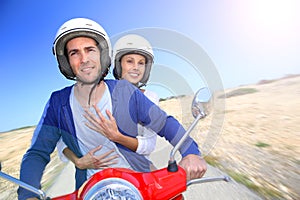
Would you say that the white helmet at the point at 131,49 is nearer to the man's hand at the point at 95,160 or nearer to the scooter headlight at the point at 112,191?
the man's hand at the point at 95,160

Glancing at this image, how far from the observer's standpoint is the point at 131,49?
57.4 inches

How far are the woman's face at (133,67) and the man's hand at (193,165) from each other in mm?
564

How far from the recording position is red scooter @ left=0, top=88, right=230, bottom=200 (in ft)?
2.95

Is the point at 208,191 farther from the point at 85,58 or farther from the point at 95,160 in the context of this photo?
the point at 85,58

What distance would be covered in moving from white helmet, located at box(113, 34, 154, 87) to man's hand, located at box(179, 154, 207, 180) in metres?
0.44

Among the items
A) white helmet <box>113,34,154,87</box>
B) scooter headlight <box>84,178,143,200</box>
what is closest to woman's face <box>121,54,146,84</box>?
white helmet <box>113,34,154,87</box>

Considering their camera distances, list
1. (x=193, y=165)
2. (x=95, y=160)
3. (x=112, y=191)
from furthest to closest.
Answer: (x=95, y=160), (x=193, y=165), (x=112, y=191)

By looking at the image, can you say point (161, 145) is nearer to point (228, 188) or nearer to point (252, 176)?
point (228, 188)

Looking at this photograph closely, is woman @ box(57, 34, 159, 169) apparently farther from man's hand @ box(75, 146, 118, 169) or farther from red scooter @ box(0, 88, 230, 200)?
red scooter @ box(0, 88, 230, 200)

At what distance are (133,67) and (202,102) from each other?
24.3 inches

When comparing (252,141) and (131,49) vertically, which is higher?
(131,49)

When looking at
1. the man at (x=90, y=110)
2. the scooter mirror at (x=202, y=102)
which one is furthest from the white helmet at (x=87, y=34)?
the scooter mirror at (x=202, y=102)

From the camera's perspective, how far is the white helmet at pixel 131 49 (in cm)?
124

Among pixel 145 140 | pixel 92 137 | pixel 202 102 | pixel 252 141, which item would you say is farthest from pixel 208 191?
pixel 252 141
